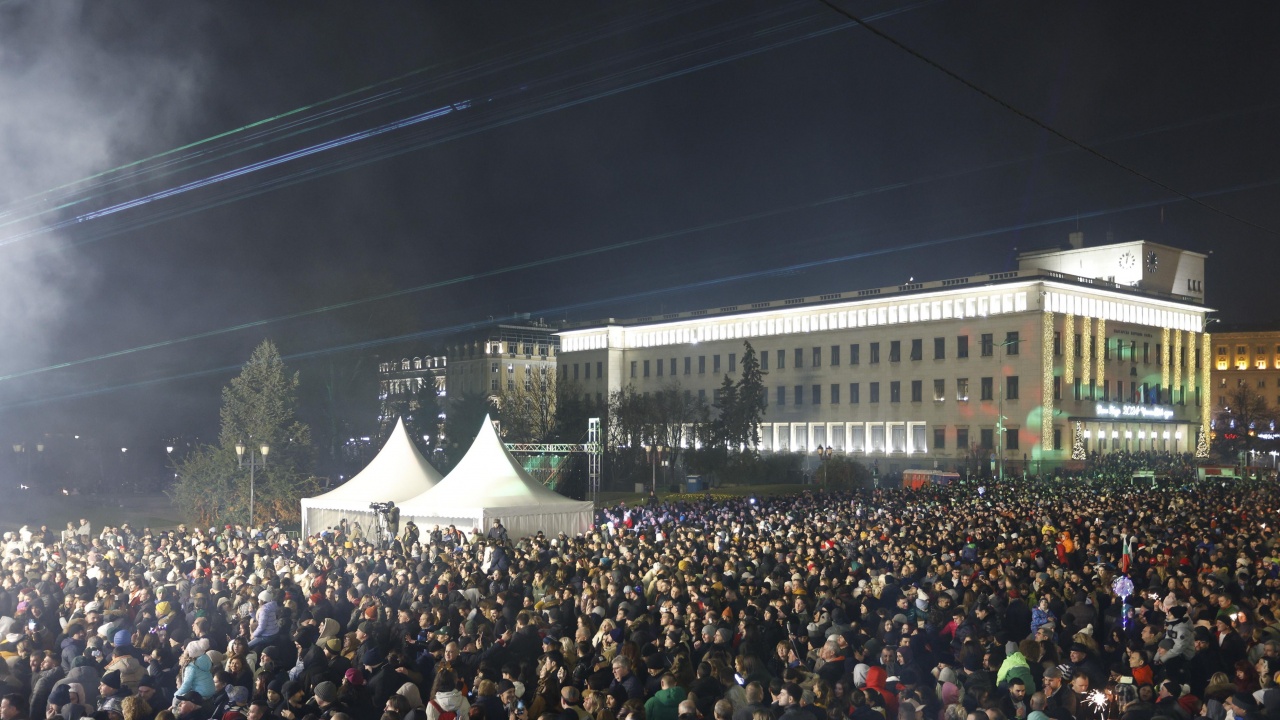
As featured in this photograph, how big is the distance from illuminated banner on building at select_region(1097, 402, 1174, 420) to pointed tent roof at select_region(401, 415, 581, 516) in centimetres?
5277

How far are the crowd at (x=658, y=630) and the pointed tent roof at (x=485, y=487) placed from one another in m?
5.29

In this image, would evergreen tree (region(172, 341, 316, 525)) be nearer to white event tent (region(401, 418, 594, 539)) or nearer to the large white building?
white event tent (region(401, 418, 594, 539))

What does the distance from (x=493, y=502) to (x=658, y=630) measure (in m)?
13.1

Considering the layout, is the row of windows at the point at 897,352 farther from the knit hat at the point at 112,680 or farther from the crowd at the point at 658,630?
the knit hat at the point at 112,680

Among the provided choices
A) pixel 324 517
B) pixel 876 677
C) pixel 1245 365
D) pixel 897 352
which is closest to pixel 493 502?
pixel 324 517

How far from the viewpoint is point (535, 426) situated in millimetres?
77812

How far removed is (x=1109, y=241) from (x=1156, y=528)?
213ft

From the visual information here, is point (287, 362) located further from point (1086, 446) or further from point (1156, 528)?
point (1086, 446)

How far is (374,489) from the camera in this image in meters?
26.6

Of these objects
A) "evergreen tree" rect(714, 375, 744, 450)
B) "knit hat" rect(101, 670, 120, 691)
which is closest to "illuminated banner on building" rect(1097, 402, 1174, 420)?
"evergreen tree" rect(714, 375, 744, 450)

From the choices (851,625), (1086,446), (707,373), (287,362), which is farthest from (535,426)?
(851,625)

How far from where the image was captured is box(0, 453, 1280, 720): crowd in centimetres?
794

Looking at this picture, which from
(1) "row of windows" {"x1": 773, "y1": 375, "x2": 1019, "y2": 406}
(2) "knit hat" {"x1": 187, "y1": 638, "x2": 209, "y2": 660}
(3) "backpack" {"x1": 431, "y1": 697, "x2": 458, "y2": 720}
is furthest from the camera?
(1) "row of windows" {"x1": 773, "y1": 375, "x2": 1019, "y2": 406}

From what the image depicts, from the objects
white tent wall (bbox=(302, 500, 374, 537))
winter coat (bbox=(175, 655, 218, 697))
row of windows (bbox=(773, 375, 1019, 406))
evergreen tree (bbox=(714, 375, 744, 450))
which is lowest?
white tent wall (bbox=(302, 500, 374, 537))
